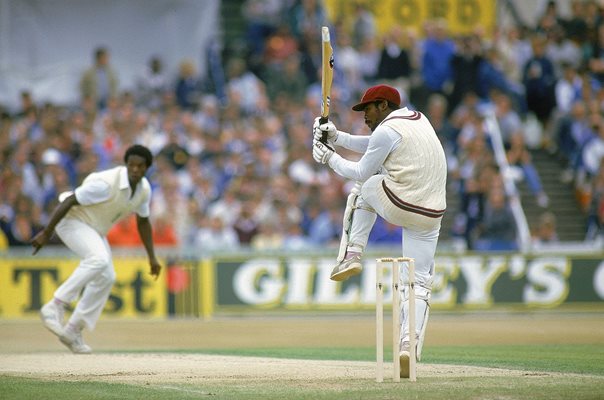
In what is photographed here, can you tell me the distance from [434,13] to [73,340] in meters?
16.0

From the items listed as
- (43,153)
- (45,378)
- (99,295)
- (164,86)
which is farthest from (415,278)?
(164,86)

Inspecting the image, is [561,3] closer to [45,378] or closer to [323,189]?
[323,189]

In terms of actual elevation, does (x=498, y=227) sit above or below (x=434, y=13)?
below

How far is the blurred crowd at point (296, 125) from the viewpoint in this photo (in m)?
21.2

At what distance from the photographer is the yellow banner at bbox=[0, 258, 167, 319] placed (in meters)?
20.2

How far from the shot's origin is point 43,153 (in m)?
21.6

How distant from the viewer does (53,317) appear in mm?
13648

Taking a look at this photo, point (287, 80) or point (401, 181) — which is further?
point (287, 80)

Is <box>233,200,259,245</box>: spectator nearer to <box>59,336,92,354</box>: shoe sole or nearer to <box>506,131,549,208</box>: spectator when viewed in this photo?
<box>506,131,549,208</box>: spectator

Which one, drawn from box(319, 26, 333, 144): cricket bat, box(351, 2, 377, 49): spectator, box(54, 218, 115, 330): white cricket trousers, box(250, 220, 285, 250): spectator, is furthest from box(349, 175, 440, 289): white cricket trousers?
box(351, 2, 377, 49): spectator

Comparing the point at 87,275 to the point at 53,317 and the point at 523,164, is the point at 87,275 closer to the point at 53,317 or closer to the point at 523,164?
the point at 53,317

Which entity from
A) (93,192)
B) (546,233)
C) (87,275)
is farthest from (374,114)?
(546,233)

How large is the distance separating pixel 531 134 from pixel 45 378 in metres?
16.8

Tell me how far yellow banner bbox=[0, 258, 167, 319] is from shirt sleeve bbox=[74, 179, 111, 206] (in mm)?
6920
